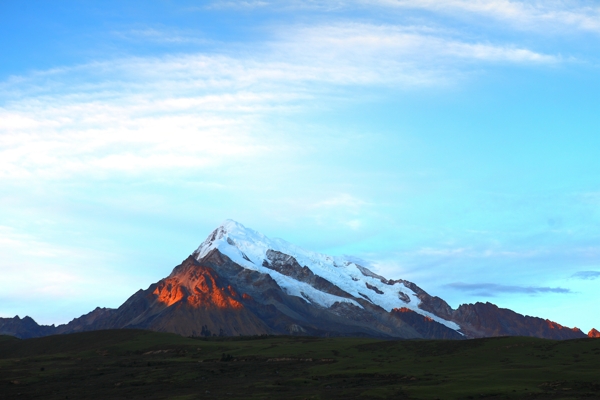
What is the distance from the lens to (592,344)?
4727 inches

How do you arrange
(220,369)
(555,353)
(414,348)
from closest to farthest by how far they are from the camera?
(555,353), (220,369), (414,348)

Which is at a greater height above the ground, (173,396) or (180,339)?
(180,339)

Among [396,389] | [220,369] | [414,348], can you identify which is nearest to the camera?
[396,389]

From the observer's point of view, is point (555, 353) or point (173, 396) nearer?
point (173, 396)

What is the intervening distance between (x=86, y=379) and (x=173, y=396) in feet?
107

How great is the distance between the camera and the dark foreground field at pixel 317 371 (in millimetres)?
90750

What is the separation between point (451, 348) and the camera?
12975 cm

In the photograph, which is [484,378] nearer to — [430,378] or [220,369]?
[430,378]

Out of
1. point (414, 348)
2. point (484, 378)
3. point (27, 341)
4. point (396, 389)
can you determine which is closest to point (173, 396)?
point (396, 389)

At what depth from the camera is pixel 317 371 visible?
381 feet

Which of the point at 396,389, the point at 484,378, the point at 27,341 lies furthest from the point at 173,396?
the point at 27,341

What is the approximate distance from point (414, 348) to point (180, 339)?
63.4 metres

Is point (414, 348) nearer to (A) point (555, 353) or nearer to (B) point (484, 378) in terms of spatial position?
(A) point (555, 353)

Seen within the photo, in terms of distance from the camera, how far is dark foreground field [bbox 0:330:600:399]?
3573 inches
